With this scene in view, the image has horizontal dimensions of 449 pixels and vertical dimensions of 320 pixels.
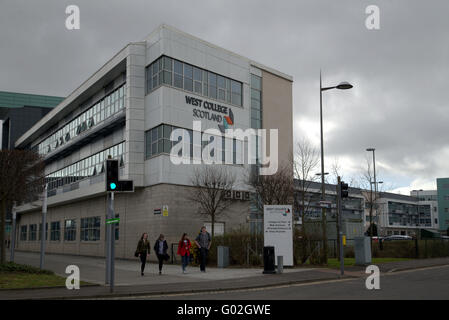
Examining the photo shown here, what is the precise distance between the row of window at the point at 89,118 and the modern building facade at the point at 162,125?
10cm

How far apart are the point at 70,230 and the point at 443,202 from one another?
105 meters

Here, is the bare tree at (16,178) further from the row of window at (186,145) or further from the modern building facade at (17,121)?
the modern building facade at (17,121)

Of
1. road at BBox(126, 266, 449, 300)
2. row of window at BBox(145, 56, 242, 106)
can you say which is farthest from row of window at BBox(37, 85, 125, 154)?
road at BBox(126, 266, 449, 300)

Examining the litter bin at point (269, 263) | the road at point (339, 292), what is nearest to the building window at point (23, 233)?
the litter bin at point (269, 263)

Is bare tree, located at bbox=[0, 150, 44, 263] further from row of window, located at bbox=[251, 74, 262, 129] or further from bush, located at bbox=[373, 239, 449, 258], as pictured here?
bush, located at bbox=[373, 239, 449, 258]

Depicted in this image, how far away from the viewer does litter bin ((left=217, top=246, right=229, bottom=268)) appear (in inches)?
910

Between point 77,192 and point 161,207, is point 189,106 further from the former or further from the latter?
point 77,192

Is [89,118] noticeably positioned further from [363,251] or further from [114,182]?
[114,182]

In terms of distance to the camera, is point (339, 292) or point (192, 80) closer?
point (339, 292)

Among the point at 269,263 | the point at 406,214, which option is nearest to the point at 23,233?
the point at 269,263

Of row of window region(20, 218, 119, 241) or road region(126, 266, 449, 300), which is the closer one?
road region(126, 266, 449, 300)

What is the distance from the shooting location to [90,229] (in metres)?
40.2

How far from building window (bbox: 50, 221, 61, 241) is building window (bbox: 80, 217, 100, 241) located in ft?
24.1
